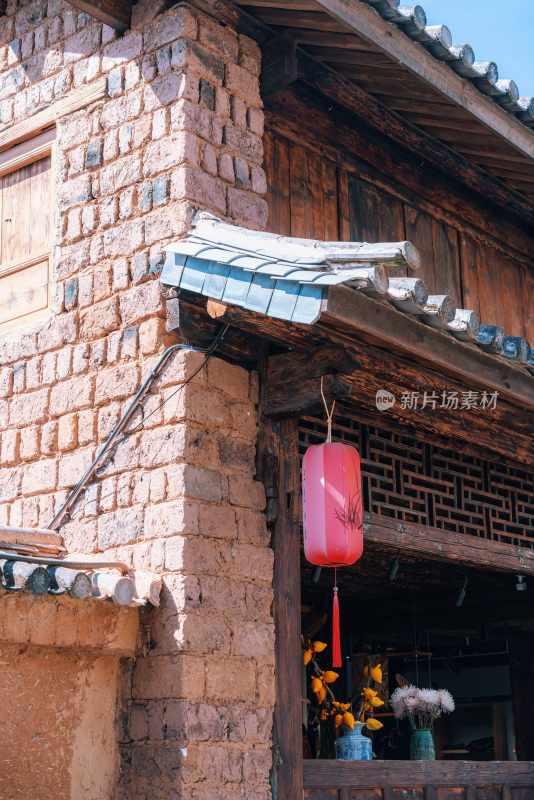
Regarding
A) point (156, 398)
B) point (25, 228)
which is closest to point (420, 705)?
point (156, 398)

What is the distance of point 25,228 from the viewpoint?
7848mm

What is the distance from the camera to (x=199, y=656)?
6.06 metres

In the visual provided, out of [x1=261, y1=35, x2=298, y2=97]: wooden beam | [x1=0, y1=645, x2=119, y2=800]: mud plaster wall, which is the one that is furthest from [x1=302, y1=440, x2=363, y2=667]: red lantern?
[x1=261, y1=35, x2=298, y2=97]: wooden beam

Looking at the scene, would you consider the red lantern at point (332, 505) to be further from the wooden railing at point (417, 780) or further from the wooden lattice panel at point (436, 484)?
the wooden railing at point (417, 780)

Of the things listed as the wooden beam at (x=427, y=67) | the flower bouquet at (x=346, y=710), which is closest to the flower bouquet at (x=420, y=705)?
the flower bouquet at (x=346, y=710)

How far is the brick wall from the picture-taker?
240 inches

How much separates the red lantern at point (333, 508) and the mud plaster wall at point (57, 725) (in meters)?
1.39

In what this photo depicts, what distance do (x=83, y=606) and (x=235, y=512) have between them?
3.42 ft

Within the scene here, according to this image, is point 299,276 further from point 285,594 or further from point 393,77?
point 393,77

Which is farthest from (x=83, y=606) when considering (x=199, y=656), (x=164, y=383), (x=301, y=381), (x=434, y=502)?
(x=434, y=502)

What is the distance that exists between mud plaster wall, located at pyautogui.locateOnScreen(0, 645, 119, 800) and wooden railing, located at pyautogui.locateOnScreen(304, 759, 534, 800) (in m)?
1.35

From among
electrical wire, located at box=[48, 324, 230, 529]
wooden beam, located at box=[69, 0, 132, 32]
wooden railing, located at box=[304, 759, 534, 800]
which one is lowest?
wooden railing, located at box=[304, 759, 534, 800]

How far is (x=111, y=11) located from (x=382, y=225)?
2.70 metres

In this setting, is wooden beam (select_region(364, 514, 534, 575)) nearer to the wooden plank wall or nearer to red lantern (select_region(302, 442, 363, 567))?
red lantern (select_region(302, 442, 363, 567))
